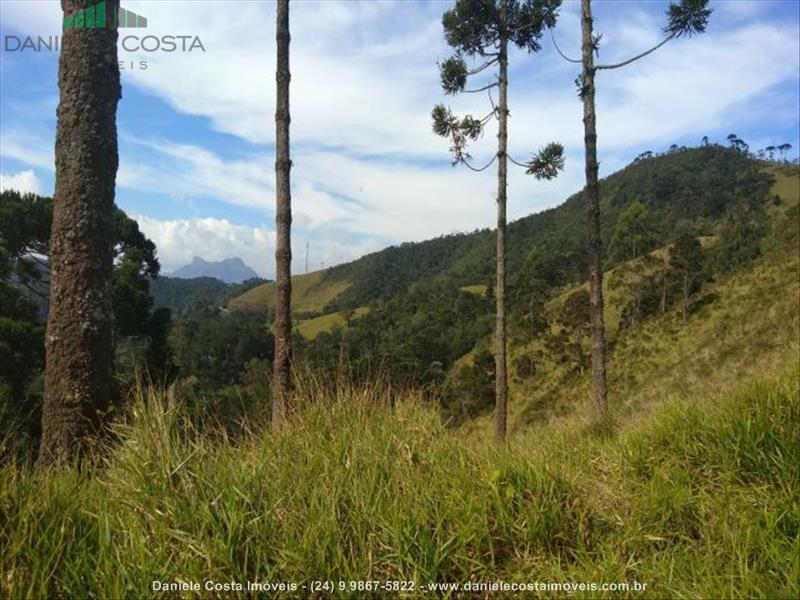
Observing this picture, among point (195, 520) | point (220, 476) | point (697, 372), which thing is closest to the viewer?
point (195, 520)

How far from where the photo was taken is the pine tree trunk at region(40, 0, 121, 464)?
4.10m

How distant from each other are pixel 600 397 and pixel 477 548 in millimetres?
7400

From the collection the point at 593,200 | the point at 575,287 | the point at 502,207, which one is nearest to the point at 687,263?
the point at 575,287

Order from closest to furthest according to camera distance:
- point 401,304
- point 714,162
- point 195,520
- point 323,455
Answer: point 195,520
point 323,455
point 401,304
point 714,162

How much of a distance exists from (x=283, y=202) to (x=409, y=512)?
5303 mm

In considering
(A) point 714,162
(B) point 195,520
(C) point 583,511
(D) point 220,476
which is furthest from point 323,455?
(A) point 714,162

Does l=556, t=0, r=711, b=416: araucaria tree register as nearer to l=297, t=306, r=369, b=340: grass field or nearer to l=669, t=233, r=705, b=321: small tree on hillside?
l=669, t=233, r=705, b=321: small tree on hillside

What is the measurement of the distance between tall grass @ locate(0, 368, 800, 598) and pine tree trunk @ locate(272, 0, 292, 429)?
3.44m

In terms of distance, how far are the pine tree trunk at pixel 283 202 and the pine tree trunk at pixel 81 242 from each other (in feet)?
8.56

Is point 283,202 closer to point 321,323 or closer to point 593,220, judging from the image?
point 593,220

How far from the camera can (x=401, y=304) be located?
92750mm

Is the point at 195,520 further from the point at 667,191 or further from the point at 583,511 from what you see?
the point at 667,191

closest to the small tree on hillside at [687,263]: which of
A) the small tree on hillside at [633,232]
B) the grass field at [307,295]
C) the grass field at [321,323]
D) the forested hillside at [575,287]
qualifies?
the forested hillside at [575,287]

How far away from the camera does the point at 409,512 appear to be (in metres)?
2.65
